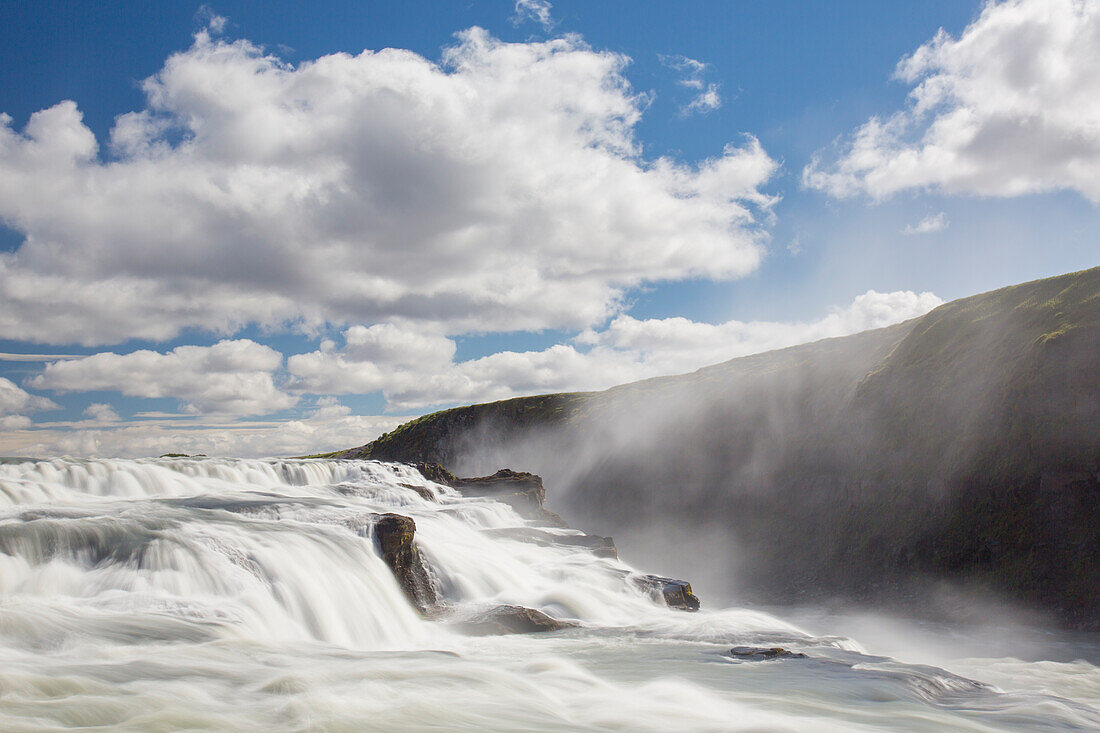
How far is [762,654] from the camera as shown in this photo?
12.1m

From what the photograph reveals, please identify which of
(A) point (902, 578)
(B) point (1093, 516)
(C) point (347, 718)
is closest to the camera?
(C) point (347, 718)

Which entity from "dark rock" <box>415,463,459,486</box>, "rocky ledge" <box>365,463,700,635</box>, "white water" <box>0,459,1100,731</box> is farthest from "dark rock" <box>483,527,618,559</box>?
"dark rock" <box>415,463,459,486</box>

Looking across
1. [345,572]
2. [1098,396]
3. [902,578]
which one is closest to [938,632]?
[902,578]

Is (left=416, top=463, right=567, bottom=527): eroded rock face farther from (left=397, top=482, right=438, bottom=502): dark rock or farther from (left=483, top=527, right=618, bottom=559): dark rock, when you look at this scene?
(left=483, top=527, right=618, bottom=559): dark rock

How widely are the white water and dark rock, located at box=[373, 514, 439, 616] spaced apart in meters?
0.37

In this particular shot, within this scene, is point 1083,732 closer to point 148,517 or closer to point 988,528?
point 148,517

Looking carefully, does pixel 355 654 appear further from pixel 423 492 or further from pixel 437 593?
pixel 423 492

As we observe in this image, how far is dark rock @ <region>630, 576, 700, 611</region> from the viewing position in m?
19.4

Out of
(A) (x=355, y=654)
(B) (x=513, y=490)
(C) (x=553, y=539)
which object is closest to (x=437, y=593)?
(A) (x=355, y=654)

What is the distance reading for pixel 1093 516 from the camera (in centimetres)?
2378

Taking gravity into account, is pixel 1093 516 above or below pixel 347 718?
below

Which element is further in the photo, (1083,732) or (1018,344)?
(1018,344)

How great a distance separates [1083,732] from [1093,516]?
757 inches

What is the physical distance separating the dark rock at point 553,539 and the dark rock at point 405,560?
316 inches
